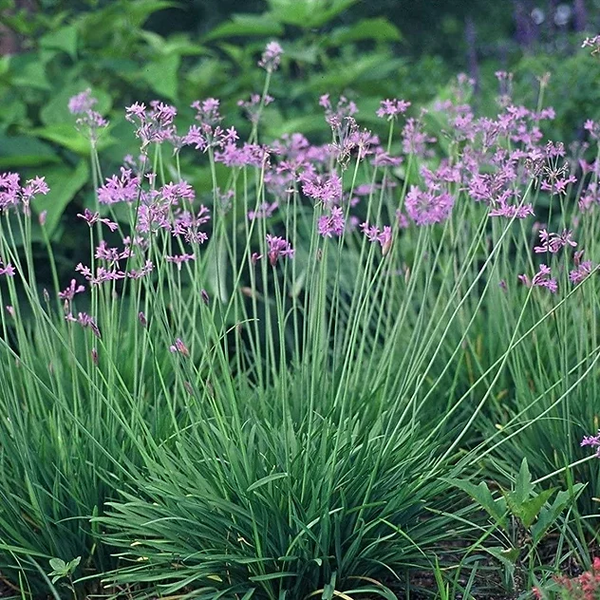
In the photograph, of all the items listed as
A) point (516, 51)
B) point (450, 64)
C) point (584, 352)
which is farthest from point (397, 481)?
point (450, 64)

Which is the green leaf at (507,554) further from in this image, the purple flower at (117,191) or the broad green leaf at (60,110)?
the broad green leaf at (60,110)

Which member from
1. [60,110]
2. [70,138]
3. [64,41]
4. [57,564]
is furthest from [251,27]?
[57,564]

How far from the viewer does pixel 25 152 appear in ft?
16.5

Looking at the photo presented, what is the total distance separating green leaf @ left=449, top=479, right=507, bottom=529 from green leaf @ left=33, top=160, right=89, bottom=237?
8.92 ft

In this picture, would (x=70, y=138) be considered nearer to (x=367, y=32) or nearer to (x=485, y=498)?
(x=367, y=32)

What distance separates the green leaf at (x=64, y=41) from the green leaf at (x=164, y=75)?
0.42m

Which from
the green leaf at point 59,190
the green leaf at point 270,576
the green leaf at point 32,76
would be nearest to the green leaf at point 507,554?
the green leaf at point 270,576

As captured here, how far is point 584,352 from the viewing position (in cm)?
324

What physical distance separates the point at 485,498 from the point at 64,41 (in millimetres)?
4043

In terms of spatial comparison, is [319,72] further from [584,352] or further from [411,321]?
[584,352]

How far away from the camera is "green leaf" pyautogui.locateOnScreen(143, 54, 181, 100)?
5.35 meters

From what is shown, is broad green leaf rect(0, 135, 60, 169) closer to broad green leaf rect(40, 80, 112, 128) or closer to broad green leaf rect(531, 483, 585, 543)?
broad green leaf rect(40, 80, 112, 128)

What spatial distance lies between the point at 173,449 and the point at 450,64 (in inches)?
397

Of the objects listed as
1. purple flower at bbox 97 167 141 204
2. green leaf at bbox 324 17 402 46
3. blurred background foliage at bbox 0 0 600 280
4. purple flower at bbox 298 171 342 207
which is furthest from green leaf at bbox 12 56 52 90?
purple flower at bbox 298 171 342 207
